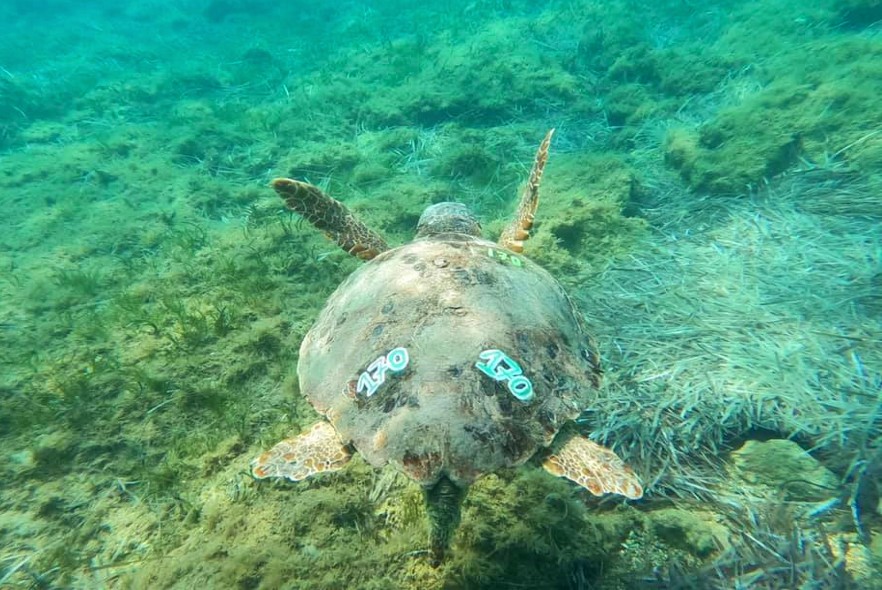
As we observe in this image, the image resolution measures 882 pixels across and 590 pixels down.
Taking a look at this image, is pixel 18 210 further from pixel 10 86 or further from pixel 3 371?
pixel 10 86

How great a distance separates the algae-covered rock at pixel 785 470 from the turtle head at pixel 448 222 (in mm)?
2452

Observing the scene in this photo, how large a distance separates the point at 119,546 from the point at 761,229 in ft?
19.1

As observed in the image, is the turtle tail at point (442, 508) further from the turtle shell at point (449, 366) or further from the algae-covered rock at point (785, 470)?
the algae-covered rock at point (785, 470)

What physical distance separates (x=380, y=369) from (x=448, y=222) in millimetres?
1950

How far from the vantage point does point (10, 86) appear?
12055 mm

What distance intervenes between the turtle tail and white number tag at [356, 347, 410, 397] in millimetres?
474

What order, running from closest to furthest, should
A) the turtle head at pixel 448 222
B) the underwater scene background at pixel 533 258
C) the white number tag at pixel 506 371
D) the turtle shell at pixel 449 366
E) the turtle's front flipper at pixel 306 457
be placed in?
the turtle shell at pixel 449 366 < the white number tag at pixel 506 371 < the turtle's front flipper at pixel 306 457 < the underwater scene background at pixel 533 258 < the turtle head at pixel 448 222

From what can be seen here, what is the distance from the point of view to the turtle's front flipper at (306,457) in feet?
5.91

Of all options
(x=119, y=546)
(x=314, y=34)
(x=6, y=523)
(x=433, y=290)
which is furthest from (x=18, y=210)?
(x=314, y=34)

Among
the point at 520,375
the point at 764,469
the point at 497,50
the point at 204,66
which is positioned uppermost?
the point at 204,66

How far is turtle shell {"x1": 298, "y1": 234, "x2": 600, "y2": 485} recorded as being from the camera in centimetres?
154

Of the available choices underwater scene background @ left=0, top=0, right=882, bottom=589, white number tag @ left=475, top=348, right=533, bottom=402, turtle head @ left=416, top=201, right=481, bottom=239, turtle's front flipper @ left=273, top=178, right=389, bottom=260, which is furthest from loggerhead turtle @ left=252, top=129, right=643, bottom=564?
turtle's front flipper @ left=273, top=178, right=389, bottom=260

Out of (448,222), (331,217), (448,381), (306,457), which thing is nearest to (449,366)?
(448,381)

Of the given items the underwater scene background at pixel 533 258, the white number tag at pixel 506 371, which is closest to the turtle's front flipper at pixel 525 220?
the underwater scene background at pixel 533 258
